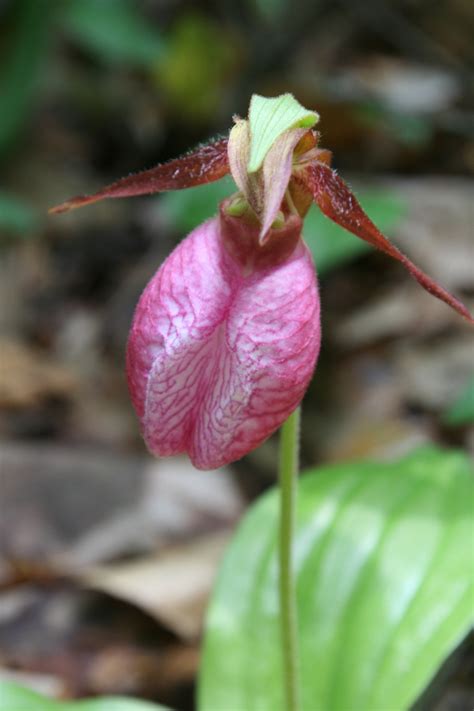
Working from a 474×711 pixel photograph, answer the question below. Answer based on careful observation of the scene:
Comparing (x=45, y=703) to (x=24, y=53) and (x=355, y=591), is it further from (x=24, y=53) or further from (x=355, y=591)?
(x=24, y=53)

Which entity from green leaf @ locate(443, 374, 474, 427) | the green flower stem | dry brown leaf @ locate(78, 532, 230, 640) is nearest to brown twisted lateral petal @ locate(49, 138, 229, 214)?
the green flower stem

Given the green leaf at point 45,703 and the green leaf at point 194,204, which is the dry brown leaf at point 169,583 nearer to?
the green leaf at point 45,703

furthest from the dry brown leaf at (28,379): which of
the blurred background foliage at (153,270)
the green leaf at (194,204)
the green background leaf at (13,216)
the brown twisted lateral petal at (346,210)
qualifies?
the brown twisted lateral petal at (346,210)

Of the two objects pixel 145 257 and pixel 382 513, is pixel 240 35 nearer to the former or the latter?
pixel 145 257

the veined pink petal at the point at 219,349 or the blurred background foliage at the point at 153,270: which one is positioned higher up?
the veined pink petal at the point at 219,349

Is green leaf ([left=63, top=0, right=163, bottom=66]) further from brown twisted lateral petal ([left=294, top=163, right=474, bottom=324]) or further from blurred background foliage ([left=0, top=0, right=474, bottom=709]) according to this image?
brown twisted lateral petal ([left=294, top=163, right=474, bottom=324])

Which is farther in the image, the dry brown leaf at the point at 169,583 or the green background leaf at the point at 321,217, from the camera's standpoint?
the green background leaf at the point at 321,217

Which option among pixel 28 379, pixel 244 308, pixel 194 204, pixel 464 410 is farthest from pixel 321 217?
pixel 244 308
